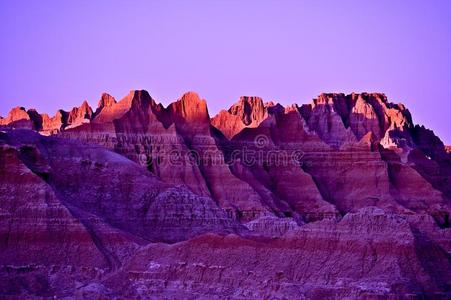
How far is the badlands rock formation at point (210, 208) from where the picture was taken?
67750mm

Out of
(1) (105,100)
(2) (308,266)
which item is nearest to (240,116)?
(1) (105,100)

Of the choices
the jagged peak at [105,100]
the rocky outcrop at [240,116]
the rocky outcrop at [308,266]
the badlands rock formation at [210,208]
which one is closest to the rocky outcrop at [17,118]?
the badlands rock formation at [210,208]

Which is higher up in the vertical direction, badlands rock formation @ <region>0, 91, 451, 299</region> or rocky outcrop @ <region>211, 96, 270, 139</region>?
rocky outcrop @ <region>211, 96, 270, 139</region>

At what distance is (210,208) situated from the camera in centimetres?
10156

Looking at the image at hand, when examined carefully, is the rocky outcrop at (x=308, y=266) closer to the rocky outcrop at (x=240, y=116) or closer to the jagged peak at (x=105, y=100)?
the jagged peak at (x=105, y=100)

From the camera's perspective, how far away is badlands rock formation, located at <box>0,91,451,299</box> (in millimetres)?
67750

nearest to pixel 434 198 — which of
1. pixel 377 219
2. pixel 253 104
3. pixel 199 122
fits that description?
pixel 199 122

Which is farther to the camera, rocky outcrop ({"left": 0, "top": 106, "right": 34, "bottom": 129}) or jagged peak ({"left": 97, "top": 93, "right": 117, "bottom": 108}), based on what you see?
rocky outcrop ({"left": 0, "top": 106, "right": 34, "bottom": 129})

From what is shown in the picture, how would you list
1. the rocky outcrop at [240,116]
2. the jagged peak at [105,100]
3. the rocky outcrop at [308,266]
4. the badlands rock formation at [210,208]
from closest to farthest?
the rocky outcrop at [308,266]
the badlands rock formation at [210,208]
the jagged peak at [105,100]
the rocky outcrop at [240,116]

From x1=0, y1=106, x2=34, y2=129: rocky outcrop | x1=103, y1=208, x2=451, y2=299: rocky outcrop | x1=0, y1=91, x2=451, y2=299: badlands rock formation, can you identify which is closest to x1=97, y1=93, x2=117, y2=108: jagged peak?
x1=0, y1=91, x2=451, y2=299: badlands rock formation

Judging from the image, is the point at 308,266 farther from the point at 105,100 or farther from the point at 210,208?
the point at 105,100

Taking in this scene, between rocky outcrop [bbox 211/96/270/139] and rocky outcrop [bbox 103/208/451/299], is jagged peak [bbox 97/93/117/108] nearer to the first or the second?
rocky outcrop [bbox 211/96/270/139]

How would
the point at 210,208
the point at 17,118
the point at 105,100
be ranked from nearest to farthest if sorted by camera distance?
the point at 210,208
the point at 105,100
the point at 17,118

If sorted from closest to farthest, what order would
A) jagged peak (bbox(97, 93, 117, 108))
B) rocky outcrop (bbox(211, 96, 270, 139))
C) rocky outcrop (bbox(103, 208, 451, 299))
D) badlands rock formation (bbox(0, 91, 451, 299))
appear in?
rocky outcrop (bbox(103, 208, 451, 299)) → badlands rock formation (bbox(0, 91, 451, 299)) → jagged peak (bbox(97, 93, 117, 108)) → rocky outcrop (bbox(211, 96, 270, 139))
